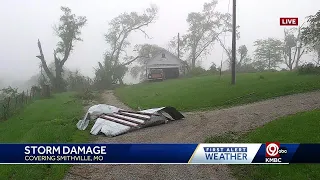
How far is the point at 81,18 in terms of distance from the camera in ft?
159

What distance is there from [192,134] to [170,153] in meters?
5.45

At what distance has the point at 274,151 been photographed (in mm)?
5094

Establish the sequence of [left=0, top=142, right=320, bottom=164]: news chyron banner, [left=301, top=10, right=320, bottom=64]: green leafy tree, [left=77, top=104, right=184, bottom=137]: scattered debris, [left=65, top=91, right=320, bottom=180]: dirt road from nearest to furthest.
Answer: [left=0, top=142, right=320, bottom=164]: news chyron banner → [left=65, top=91, right=320, bottom=180]: dirt road → [left=77, top=104, right=184, bottom=137]: scattered debris → [left=301, top=10, right=320, bottom=64]: green leafy tree

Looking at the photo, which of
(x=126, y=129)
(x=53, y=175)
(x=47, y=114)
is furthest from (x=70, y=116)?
(x=53, y=175)

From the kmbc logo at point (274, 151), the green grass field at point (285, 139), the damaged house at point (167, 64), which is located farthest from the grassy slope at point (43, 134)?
the damaged house at point (167, 64)

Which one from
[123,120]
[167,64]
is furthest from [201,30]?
[123,120]

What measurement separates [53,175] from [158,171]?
2376 millimetres

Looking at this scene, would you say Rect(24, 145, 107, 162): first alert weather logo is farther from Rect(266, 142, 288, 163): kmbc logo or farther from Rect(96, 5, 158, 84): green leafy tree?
Rect(96, 5, 158, 84): green leafy tree

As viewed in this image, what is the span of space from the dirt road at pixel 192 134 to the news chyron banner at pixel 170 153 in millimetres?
1528

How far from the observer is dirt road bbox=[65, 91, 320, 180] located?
677 centimetres

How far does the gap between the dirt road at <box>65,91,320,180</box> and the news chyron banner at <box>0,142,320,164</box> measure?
5.01 ft

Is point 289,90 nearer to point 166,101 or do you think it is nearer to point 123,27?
point 166,101

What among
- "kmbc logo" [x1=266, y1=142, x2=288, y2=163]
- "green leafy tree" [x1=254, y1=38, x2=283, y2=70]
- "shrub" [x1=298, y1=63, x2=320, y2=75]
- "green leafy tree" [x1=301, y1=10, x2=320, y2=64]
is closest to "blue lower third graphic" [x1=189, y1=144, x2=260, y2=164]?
"kmbc logo" [x1=266, y1=142, x2=288, y2=163]

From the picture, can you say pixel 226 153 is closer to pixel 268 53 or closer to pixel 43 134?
pixel 43 134
